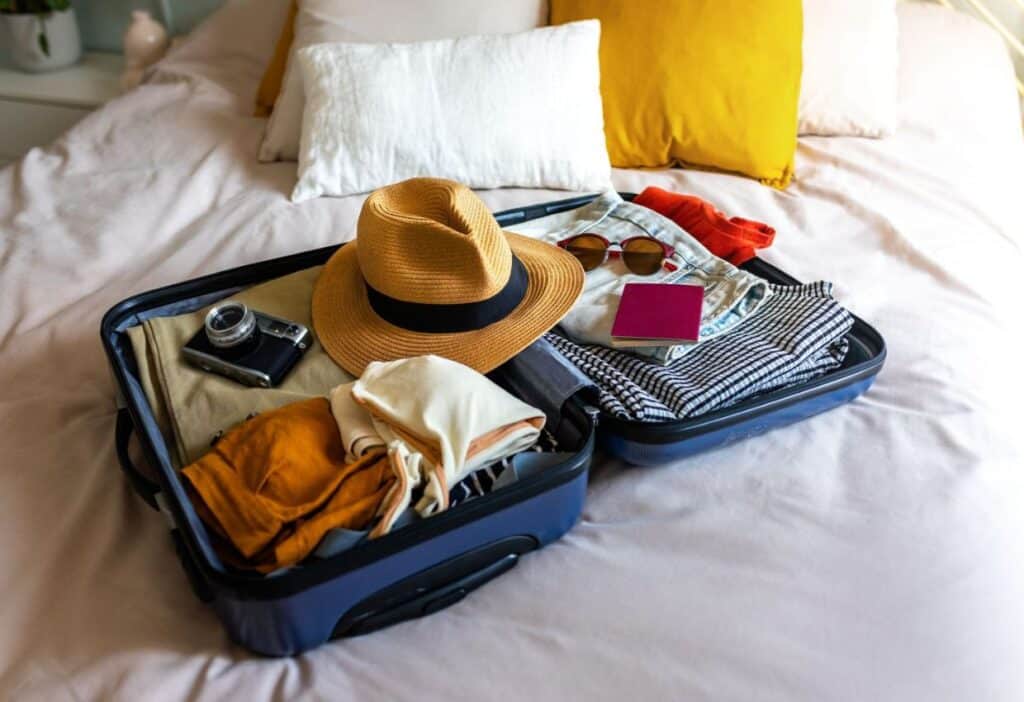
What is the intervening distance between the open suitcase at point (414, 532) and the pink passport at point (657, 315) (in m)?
0.11

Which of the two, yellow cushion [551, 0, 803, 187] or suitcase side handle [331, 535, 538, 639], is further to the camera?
yellow cushion [551, 0, 803, 187]

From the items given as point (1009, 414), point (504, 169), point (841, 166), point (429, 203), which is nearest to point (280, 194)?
point (504, 169)

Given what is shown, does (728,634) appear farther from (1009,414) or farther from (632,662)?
(1009,414)

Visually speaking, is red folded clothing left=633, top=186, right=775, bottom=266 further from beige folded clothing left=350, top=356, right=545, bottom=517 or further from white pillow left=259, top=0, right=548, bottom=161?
white pillow left=259, top=0, right=548, bottom=161

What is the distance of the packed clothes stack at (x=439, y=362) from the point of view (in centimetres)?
78

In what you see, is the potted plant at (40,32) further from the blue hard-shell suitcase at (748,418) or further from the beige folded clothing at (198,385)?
the blue hard-shell suitcase at (748,418)

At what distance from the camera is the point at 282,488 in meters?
0.78

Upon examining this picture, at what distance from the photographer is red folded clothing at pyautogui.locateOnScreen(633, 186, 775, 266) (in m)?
1.19

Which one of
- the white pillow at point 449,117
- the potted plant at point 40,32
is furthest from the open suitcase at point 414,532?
the potted plant at point 40,32

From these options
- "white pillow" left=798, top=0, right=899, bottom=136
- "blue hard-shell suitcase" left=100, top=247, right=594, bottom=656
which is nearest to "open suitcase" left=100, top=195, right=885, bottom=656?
"blue hard-shell suitcase" left=100, top=247, right=594, bottom=656

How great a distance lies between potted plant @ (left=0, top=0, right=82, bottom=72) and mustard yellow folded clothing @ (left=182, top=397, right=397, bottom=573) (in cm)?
180

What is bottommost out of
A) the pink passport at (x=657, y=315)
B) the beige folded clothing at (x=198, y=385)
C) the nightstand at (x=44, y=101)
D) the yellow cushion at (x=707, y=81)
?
the nightstand at (x=44, y=101)

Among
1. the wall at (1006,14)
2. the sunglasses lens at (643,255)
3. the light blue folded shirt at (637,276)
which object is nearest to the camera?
the light blue folded shirt at (637,276)

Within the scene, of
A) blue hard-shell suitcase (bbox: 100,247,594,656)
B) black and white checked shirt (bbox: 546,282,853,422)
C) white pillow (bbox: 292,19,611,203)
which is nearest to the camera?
blue hard-shell suitcase (bbox: 100,247,594,656)
